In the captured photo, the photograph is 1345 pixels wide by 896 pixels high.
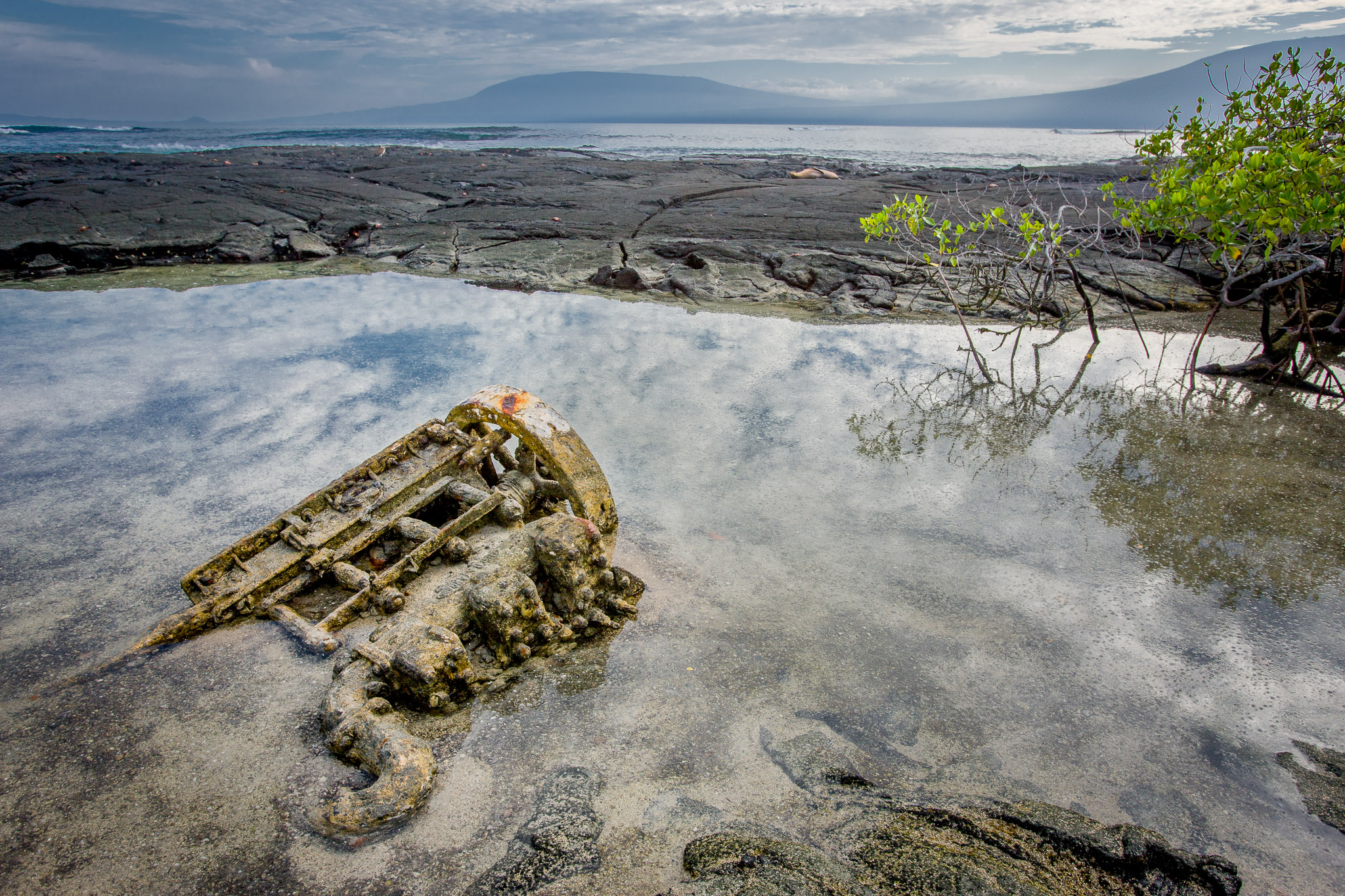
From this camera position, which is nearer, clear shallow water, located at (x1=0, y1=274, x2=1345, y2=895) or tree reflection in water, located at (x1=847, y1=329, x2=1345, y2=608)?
clear shallow water, located at (x1=0, y1=274, x2=1345, y2=895)

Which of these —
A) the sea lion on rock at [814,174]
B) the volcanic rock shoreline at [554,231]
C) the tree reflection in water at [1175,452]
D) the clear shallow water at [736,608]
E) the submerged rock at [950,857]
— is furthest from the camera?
the sea lion on rock at [814,174]

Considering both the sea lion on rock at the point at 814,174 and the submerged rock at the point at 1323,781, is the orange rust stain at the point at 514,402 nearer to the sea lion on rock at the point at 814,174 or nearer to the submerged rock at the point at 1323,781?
the submerged rock at the point at 1323,781

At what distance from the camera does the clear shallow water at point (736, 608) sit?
213cm

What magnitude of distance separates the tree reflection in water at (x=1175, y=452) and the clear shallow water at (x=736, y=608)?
0.03 metres

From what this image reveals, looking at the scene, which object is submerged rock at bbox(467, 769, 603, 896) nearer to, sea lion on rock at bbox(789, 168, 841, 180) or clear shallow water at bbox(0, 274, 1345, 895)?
clear shallow water at bbox(0, 274, 1345, 895)

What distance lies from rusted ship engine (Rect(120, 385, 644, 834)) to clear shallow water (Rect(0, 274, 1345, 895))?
5.4 inches

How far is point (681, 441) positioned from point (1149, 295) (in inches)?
288

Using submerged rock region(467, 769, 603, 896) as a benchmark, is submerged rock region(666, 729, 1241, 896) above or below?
above

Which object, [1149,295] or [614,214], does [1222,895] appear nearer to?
[1149,295]

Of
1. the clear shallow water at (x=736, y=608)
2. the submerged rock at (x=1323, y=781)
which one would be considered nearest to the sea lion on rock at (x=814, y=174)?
the clear shallow water at (x=736, y=608)

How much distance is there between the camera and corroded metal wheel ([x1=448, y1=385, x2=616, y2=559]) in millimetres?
3398

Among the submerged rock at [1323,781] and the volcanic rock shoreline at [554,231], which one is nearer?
the submerged rock at [1323,781]

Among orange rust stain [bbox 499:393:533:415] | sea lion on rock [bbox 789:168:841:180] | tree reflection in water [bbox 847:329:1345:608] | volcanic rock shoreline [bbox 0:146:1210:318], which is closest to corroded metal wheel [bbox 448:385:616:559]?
orange rust stain [bbox 499:393:533:415]

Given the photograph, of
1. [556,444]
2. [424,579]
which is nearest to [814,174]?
[556,444]
